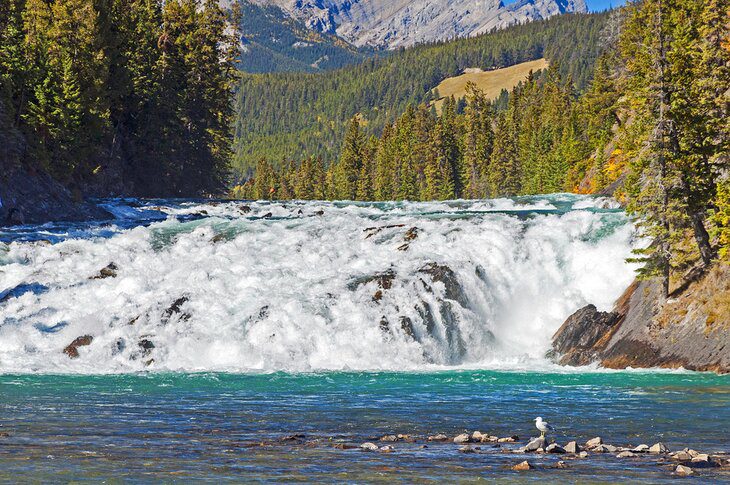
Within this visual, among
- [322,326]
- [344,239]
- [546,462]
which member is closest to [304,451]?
[546,462]

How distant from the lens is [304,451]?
15.4 meters

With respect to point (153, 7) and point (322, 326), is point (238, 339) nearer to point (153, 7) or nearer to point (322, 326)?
point (322, 326)

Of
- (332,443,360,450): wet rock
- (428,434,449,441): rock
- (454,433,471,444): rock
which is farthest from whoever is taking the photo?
(428,434,449,441): rock

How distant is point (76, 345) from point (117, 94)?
44.2 m

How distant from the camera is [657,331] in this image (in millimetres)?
31094

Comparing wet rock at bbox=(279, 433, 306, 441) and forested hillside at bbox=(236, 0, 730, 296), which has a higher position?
forested hillside at bbox=(236, 0, 730, 296)

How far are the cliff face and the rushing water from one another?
1324 mm

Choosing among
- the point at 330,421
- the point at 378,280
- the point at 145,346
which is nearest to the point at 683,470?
the point at 330,421

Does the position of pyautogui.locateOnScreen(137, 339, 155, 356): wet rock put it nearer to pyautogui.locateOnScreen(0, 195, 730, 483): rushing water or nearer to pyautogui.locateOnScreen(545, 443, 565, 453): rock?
pyautogui.locateOnScreen(0, 195, 730, 483): rushing water

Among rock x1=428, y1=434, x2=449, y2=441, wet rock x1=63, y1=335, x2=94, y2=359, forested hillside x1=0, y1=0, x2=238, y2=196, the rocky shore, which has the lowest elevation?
wet rock x1=63, y1=335, x2=94, y2=359

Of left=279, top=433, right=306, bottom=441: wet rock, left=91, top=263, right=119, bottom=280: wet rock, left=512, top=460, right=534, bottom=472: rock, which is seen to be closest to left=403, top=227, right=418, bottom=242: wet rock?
left=91, top=263, right=119, bottom=280: wet rock

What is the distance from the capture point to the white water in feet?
110

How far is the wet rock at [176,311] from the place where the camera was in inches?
1393

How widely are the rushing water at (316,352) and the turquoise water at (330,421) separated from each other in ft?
0.27
